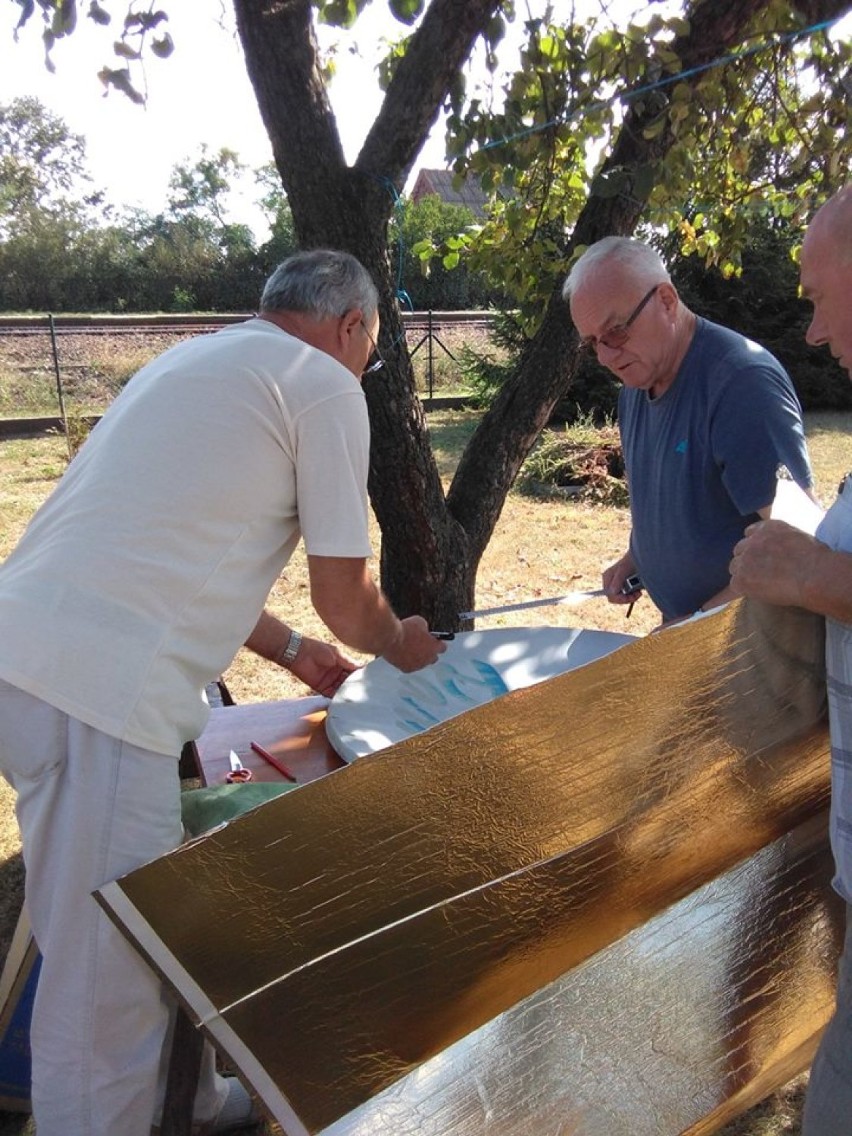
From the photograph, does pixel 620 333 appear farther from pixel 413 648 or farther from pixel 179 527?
pixel 179 527

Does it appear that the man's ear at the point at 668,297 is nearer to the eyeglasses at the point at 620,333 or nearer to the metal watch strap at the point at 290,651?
the eyeglasses at the point at 620,333

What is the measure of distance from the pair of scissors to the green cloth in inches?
7.8

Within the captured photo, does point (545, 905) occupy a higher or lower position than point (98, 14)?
lower

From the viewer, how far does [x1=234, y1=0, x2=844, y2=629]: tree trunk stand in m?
2.35

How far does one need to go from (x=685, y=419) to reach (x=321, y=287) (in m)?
0.81

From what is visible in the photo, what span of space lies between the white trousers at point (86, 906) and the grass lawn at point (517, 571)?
678 mm

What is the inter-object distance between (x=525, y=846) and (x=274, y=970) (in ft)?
1.21

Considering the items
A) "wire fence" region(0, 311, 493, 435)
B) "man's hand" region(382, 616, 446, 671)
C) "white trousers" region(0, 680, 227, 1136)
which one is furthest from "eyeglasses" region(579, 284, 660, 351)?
"wire fence" region(0, 311, 493, 435)

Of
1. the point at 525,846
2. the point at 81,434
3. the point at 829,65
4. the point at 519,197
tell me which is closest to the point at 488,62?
the point at 519,197

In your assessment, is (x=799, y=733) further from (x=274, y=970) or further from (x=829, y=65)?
(x=829, y=65)

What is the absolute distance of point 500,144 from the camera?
8.17 ft

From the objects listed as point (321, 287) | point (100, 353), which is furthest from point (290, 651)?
point (100, 353)

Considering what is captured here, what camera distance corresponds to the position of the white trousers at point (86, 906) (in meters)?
1.35

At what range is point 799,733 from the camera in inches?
56.6
